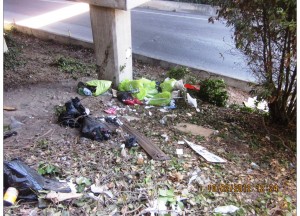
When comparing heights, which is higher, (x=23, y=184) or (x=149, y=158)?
(x=23, y=184)

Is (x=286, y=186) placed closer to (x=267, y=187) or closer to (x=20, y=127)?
(x=267, y=187)

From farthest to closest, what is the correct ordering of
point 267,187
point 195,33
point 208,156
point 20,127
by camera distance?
1. point 195,33
2. point 20,127
3. point 208,156
4. point 267,187

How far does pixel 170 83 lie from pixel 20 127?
265cm

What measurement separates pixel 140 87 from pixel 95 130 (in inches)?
72.5

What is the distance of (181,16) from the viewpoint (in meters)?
12.3

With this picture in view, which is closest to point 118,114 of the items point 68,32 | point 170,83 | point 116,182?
point 170,83

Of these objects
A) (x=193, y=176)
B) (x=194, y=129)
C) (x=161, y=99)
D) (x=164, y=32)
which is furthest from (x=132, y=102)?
(x=164, y=32)

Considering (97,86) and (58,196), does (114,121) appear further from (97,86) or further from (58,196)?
(58,196)

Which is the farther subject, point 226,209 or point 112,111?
point 112,111

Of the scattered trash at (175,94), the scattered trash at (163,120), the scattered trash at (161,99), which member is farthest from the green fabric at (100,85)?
the scattered trash at (163,120)

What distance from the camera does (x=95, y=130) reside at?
12.8 ft

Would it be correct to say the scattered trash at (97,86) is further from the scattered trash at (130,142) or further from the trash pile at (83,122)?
the scattered trash at (130,142)

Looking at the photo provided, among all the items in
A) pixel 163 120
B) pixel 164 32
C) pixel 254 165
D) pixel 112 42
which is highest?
pixel 112 42
